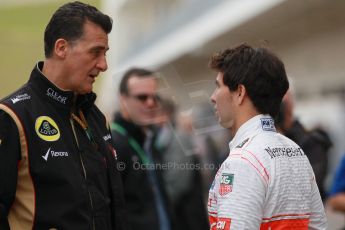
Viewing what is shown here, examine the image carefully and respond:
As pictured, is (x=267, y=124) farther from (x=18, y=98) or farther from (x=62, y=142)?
(x=18, y=98)

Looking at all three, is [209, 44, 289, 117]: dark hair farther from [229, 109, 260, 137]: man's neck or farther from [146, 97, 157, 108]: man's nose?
[146, 97, 157, 108]: man's nose

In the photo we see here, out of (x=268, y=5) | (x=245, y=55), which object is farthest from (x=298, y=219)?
(x=268, y=5)

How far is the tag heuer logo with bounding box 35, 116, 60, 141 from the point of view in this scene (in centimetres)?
319

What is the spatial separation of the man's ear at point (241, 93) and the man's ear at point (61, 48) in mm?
878

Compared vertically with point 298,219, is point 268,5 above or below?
above

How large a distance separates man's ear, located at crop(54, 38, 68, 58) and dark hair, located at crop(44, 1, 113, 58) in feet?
0.06

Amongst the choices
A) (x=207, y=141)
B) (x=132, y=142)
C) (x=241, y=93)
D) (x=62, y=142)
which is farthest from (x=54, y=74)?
(x=207, y=141)

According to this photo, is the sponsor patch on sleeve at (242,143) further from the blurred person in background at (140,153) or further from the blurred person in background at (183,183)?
the blurred person in background at (183,183)

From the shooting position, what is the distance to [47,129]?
3.23 m

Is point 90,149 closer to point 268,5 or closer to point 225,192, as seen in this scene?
point 225,192

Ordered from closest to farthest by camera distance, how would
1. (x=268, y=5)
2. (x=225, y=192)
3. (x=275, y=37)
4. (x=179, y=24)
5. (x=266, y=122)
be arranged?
(x=225, y=192) < (x=266, y=122) < (x=268, y=5) < (x=275, y=37) < (x=179, y=24)

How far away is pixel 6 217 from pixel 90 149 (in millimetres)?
546

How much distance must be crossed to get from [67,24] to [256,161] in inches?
45.8

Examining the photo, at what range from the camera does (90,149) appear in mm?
3398
